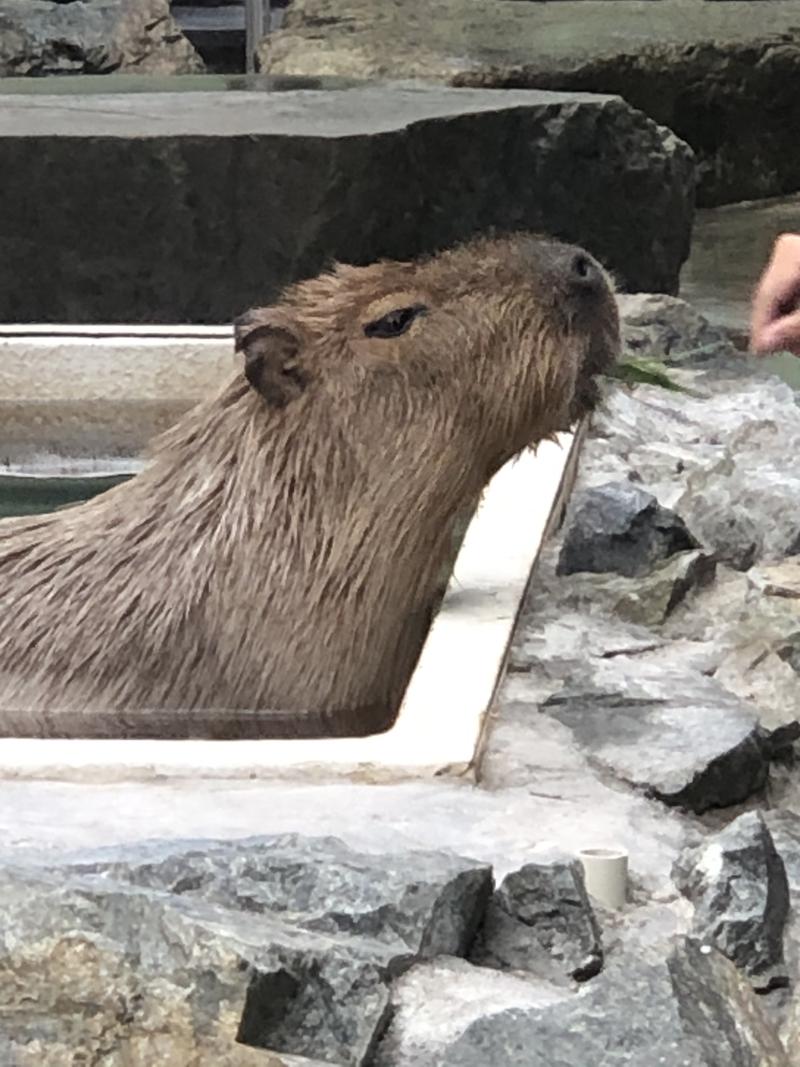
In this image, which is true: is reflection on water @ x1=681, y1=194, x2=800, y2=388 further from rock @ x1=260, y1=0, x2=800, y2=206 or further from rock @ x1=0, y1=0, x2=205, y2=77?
rock @ x1=0, y1=0, x2=205, y2=77

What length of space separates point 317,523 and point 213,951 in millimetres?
1057

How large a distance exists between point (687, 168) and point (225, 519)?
3.23m

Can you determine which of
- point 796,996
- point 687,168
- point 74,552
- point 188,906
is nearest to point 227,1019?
point 188,906

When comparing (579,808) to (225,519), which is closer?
(579,808)

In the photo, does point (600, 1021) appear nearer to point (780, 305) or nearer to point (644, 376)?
point (780, 305)

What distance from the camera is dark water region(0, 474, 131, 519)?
390 cm

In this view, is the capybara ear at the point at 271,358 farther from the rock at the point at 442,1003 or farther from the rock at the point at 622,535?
the rock at the point at 442,1003

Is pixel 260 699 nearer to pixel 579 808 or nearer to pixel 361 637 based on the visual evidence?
pixel 361 637

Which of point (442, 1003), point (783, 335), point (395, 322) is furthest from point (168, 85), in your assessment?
point (442, 1003)

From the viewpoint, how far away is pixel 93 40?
9227 mm

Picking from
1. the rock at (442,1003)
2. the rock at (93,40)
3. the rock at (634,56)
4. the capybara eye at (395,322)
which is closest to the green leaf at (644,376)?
the capybara eye at (395,322)

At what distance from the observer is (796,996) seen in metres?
1.62

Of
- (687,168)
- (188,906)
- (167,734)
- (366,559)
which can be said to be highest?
(188,906)

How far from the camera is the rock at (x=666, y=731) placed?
6.42 ft
